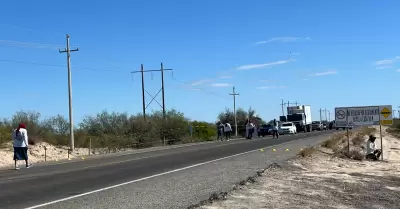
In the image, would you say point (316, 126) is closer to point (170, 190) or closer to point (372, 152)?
point (372, 152)

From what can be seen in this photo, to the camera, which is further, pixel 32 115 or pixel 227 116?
pixel 227 116

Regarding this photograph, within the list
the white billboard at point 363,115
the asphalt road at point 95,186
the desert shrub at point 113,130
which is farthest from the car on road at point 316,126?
the asphalt road at point 95,186

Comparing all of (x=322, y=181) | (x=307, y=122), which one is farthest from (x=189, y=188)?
(x=307, y=122)

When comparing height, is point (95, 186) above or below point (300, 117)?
below

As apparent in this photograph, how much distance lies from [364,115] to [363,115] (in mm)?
49

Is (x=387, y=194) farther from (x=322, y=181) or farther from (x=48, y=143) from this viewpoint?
(x=48, y=143)

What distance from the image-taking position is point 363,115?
23578 mm

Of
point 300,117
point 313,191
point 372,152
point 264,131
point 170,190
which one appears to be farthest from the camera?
point 300,117

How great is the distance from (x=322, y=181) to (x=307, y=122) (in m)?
62.9

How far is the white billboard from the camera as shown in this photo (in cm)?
2302

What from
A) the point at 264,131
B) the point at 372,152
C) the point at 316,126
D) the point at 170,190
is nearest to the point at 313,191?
the point at 170,190

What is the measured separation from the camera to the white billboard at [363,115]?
75.5ft

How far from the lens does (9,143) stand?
28.3 meters

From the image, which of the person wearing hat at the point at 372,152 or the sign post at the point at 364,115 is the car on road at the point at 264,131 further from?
the person wearing hat at the point at 372,152
